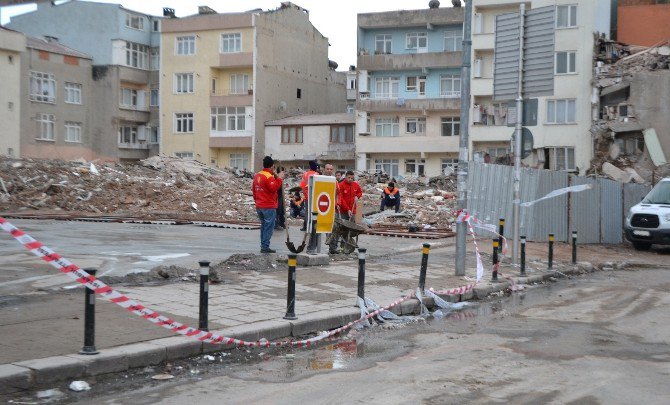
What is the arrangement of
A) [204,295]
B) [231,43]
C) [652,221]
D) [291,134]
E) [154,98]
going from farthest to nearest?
1. [154,98]
2. [231,43]
3. [291,134]
4. [652,221]
5. [204,295]

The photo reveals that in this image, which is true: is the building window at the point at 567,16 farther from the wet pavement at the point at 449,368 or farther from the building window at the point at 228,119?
the wet pavement at the point at 449,368

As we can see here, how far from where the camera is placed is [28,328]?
27.1 ft

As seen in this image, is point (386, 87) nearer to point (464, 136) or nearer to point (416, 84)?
point (416, 84)

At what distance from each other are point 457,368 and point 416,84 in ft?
171

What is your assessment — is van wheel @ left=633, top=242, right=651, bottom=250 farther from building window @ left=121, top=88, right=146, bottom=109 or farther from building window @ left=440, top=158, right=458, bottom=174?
building window @ left=121, top=88, right=146, bottom=109

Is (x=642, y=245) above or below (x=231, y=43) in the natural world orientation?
below

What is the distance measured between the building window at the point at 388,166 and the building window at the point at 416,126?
2.54 meters

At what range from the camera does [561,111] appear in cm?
4994

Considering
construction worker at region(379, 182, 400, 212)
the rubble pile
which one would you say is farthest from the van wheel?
the rubble pile

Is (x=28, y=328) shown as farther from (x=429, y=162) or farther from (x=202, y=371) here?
(x=429, y=162)

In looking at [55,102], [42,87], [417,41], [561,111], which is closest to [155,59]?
[55,102]

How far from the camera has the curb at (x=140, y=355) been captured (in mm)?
6516

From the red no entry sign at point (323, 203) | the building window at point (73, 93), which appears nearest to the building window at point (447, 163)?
the building window at point (73, 93)

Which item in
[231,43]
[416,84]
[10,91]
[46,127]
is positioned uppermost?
[231,43]
